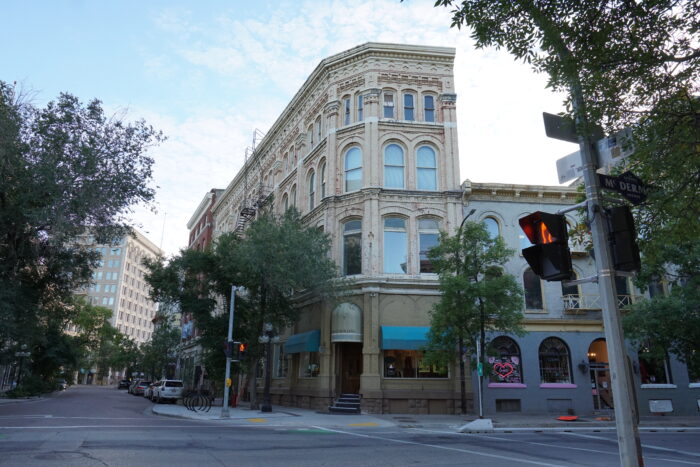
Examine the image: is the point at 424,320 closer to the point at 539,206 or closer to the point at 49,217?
the point at 539,206

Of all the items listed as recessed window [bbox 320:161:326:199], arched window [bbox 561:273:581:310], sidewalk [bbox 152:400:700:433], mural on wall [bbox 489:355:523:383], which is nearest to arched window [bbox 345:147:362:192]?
recessed window [bbox 320:161:326:199]

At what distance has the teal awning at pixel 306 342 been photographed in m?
26.1

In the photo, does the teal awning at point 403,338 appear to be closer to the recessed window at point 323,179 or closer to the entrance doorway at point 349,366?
the entrance doorway at point 349,366

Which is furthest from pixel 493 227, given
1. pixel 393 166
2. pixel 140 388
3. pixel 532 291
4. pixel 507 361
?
pixel 140 388

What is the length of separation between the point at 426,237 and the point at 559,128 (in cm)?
2067

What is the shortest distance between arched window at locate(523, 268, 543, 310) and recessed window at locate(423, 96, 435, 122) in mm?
9669

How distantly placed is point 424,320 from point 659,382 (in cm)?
1274

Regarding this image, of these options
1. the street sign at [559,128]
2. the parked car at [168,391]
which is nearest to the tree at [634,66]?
the street sign at [559,128]

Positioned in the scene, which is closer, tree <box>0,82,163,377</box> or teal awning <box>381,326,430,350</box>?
tree <box>0,82,163,377</box>

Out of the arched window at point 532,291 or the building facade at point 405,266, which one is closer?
the building facade at point 405,266

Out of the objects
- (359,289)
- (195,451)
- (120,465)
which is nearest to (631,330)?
(359,289)

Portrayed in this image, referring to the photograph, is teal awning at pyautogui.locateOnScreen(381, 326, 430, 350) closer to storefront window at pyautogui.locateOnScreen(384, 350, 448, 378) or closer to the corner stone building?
the corner stone building

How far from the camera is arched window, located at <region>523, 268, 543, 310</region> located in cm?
2692

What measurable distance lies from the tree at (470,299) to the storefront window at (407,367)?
236 cm
